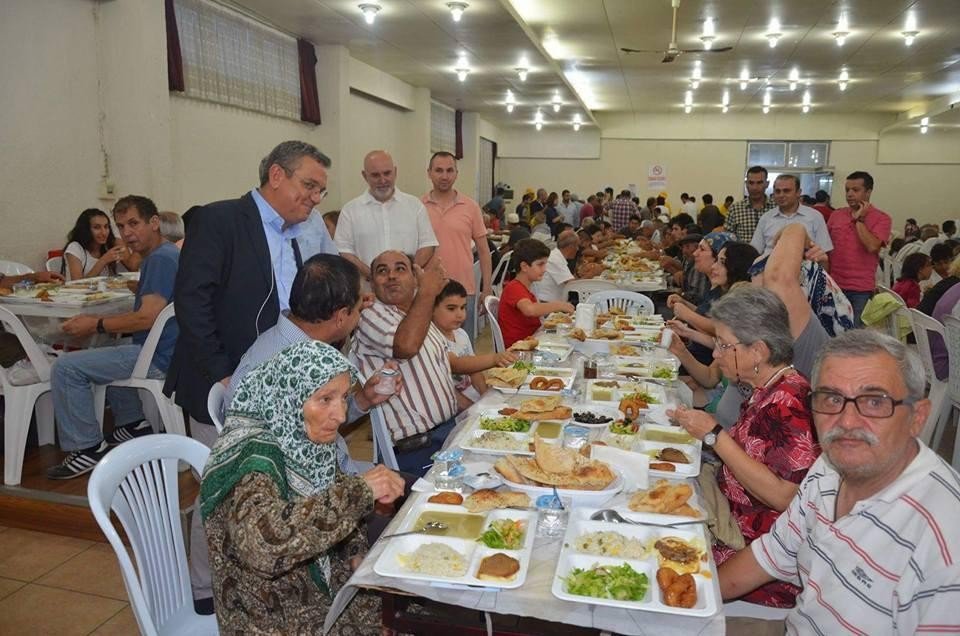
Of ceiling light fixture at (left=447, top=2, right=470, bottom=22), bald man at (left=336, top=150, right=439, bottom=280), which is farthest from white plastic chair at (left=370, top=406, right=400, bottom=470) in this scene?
ceiling light fixture at (left=447, top=2, right=470, bottom=22)

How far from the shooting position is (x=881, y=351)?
1.42 metres

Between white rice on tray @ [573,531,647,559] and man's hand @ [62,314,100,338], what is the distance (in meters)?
2.93

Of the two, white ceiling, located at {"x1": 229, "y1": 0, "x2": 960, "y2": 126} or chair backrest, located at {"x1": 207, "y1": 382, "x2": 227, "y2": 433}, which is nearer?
chair backrest, located at {"x1": 207, "y1": 382, "x2": 227, "y2": 433}

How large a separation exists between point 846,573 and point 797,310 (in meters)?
1.59

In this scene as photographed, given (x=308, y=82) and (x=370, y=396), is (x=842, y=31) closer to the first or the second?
(x=308, y=82)

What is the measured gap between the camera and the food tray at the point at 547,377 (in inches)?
110

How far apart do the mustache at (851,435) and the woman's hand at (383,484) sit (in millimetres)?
914

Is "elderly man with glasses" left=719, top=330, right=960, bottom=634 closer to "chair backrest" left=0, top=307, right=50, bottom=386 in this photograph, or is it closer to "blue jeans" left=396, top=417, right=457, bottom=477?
"blue jeans" left=396, top=417, right=457, bottom=477

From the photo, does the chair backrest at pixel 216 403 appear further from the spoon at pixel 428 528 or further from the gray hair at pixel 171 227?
the gray hair at pixel 171 227

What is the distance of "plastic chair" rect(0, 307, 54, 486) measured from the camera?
3.36 metres

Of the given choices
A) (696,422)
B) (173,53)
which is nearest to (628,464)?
(696,422)

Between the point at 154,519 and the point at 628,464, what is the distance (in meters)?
1.26

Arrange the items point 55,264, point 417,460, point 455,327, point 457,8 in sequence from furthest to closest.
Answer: point 457,8, point 55,264, point 455,327, point 417,460

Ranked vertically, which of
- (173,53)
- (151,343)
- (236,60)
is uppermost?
(236,60)
